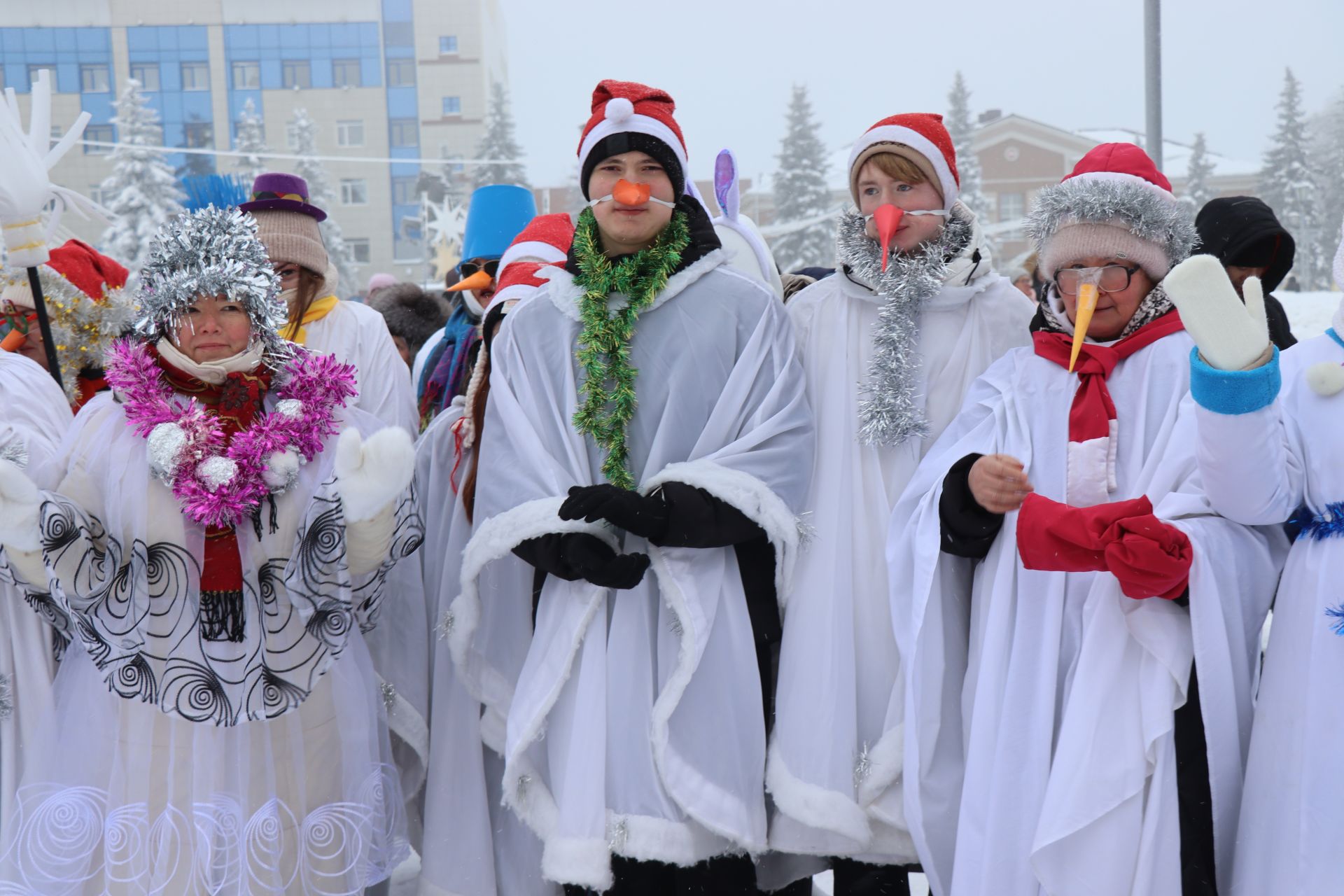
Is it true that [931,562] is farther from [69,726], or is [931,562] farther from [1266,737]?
[69,726]

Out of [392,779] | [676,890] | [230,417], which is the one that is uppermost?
[230,417]

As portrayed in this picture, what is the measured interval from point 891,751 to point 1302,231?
3040 cm

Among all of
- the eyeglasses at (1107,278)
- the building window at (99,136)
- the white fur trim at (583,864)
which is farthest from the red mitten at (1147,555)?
the building window at (99,136)

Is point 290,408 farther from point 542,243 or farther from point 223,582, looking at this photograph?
point 542,243

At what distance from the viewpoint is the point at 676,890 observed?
292 centimetres

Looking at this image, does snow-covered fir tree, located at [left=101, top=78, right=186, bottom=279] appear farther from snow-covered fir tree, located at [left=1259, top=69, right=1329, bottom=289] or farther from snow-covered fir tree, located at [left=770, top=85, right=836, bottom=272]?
snow-covered fir tree, located at [left=1259, top=69, right=1329, bottom=289]

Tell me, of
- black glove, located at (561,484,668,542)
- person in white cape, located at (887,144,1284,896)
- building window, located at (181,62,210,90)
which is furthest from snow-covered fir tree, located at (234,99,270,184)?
person in white cape, located at (887,144,1284,896)

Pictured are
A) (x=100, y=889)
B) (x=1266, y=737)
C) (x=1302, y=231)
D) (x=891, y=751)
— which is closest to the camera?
(x=1266, y=737)

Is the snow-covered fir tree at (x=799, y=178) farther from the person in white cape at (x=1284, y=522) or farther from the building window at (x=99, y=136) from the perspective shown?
the person in white cape at (x=1284, y=522)

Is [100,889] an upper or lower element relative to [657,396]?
lower

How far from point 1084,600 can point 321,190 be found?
34804 mm

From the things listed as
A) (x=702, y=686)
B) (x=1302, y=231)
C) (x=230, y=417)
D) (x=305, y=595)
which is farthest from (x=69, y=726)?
(x=1302, y=231)

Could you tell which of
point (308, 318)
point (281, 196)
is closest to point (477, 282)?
point (308, 318)

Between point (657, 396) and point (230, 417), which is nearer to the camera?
point (230, 417)
